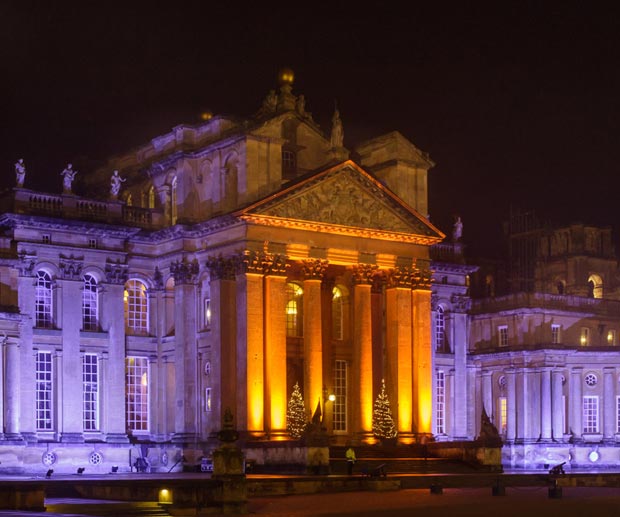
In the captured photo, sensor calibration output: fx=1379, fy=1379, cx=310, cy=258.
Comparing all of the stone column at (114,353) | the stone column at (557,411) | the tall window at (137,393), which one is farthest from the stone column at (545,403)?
the stone column at (114,353)

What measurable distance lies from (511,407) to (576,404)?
3.98 metres

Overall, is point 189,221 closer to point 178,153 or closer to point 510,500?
point 178,153

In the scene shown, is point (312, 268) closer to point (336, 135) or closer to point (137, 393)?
point (336, 135)

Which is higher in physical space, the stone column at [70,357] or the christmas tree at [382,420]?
the stone column at [70,357]

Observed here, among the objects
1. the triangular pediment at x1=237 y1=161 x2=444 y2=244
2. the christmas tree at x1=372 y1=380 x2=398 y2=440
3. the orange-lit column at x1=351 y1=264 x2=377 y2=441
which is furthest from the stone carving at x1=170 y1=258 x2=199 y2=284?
the christmas tree at x1=372 y1=380 x2=398 y2=440

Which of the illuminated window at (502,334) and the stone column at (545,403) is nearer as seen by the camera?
the stone column at (545,403)

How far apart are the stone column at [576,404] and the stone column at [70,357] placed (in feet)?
110

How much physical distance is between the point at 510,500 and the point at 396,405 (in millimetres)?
19712

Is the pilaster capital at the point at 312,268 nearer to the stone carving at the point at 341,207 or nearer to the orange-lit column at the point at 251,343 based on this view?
the stone carving at the point at 341,207

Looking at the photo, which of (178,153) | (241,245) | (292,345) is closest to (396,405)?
(292,345)

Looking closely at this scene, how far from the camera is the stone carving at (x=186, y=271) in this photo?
63.3m

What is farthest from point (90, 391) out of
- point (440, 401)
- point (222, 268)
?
point (440, 401)

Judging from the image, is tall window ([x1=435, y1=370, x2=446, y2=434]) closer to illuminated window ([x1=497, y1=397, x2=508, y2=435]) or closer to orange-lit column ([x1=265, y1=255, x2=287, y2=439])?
illuminated window ([x1=497, y1=397, x2=508, y2=435])

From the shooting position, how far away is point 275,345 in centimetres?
6006
